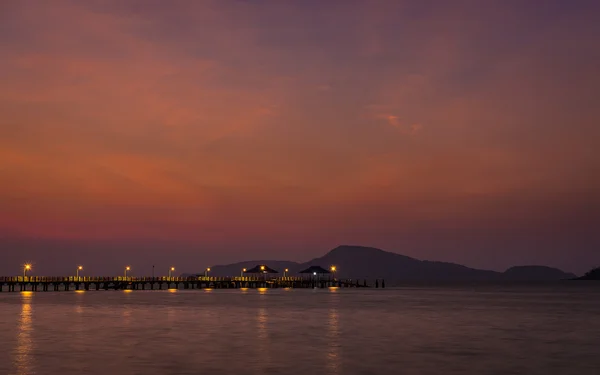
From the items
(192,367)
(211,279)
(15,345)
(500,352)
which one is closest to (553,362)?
(500,352)

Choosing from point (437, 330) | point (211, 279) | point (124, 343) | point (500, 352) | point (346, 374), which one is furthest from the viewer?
point (211, 279)

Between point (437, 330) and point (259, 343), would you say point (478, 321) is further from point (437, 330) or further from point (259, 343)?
point (259, 343)

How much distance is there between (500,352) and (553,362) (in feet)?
13.7

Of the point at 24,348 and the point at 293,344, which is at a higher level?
the point at 24,348

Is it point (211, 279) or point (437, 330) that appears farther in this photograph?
point (211, 279)

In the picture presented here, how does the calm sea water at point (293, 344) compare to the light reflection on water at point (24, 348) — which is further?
the calm sea water at point (293, 344)

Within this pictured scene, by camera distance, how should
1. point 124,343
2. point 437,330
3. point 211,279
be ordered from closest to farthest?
point 124,343 < point 437,330 < point 211,279

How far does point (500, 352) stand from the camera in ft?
142

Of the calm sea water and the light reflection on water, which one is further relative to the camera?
the calm sea water

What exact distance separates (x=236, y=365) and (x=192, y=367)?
2305mm

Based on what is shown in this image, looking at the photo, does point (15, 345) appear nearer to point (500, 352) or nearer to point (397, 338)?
point (397, 338)

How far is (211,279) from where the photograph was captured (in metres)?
193

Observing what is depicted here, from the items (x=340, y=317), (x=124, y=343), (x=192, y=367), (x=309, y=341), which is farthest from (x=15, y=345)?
(x=340, y=317)

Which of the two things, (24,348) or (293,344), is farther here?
(293,344)
